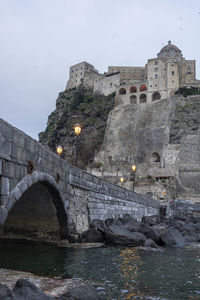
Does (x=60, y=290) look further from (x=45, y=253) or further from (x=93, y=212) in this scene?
(x=93, y=212)

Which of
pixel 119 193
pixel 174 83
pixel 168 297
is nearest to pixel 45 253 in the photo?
pixel 168 297

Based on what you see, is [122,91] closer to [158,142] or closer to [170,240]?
[158,142]

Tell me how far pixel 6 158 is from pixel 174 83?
55707mm

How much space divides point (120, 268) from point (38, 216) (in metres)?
3.46

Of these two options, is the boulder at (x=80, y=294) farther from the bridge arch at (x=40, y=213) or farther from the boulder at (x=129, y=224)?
the boulder at (x=129, y=224)

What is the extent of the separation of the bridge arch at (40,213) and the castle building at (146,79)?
162 feet

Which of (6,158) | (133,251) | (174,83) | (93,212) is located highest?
(174,83)

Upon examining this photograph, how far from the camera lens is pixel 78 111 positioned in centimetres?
5681

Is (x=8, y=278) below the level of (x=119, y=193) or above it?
below

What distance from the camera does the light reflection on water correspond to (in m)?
4.60

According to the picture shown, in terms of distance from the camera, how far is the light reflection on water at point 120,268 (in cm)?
460

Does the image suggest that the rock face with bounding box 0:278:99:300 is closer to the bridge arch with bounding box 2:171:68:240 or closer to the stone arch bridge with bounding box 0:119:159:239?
the stone arch bridge with bounding box 0:119:159:239

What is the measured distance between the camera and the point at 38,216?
877 centimetres

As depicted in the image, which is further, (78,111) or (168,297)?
(78,111)
